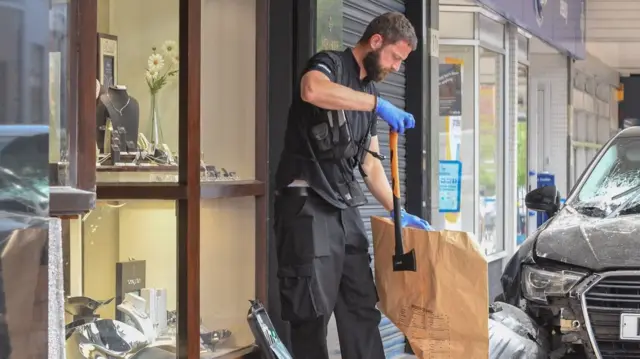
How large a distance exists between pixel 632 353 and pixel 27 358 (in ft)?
11.0

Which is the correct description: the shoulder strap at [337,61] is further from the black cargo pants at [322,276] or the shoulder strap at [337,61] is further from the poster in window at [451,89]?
the poster in window at [451,89]

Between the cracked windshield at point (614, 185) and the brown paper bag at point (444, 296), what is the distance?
161 centimetres

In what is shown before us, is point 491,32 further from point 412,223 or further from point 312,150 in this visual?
point 312,150

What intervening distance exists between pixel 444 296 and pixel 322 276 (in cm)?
53

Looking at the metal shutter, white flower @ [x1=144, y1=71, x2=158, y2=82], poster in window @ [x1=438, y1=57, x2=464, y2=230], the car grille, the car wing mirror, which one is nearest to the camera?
the car grille

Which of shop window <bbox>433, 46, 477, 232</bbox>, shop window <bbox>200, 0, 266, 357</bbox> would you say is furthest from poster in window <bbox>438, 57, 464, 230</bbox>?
shop window <bbox>200, 0, 266, 357</bbox>

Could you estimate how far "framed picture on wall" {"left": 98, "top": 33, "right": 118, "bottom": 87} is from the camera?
493cm

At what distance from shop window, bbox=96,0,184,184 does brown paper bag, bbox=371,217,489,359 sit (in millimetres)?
1247

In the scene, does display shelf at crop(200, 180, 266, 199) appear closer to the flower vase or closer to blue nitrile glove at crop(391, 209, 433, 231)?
the flower vase

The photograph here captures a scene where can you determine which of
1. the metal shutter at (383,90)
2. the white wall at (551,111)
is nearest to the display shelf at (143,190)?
the metal shutter at (383,90)

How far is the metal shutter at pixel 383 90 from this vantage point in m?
6.18

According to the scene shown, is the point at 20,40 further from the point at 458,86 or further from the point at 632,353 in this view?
the point at 458,86

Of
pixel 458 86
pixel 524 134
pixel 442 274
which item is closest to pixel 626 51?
pixel 524 134

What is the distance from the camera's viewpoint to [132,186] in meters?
4.64
